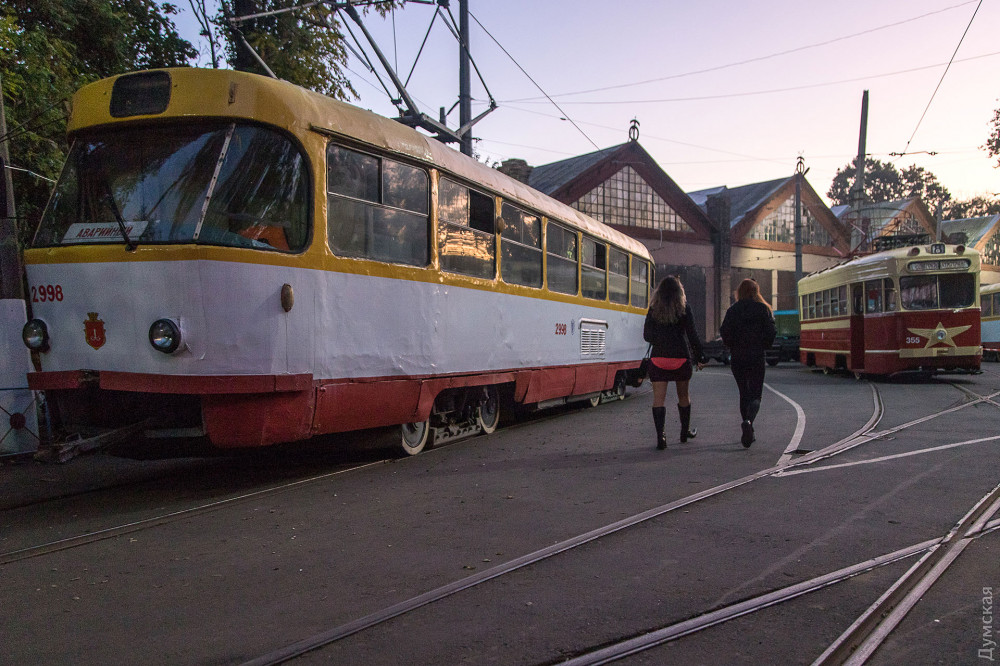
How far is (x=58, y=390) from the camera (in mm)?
5621

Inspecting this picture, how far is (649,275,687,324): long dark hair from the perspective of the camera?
771 cm

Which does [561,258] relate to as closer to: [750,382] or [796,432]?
[750,382]

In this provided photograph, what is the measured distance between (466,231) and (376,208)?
157 cm

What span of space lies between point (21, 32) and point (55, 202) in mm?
5500

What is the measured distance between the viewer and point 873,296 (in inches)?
682

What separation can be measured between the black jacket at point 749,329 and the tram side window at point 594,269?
147 inches

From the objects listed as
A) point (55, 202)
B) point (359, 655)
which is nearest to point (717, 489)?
point (359, 655)

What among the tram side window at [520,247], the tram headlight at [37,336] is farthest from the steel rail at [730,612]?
the tram side window at [520,247]

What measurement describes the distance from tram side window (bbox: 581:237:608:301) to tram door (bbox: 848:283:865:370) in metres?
8.76

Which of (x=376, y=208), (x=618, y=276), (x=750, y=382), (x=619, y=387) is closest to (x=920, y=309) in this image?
(x=619, y=387)

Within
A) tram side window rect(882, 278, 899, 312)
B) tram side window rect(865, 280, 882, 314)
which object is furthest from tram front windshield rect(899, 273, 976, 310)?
tram side window rect(865, 280, 882, 314)

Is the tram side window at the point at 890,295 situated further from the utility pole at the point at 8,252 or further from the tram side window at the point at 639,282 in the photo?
the utility pole at the point at 8,252

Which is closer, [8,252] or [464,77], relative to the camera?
[8,252]

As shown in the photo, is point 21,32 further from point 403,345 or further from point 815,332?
point 815,332
